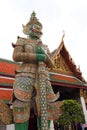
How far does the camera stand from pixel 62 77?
10.4 meters

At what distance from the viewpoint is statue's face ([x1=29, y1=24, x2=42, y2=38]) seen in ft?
19.6

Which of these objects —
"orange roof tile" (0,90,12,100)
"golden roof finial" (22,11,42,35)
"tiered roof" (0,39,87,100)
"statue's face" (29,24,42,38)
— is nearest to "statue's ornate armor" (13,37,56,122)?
"statue's face" (29,24,42,38)

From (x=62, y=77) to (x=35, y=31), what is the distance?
4.70 m

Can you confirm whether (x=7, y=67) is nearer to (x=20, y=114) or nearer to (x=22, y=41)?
(x=22, y=41)

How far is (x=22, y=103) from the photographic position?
518 cm

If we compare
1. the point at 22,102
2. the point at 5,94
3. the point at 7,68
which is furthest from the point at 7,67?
the point at 22,102

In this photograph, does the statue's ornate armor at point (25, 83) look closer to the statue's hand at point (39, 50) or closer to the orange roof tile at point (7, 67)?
the statue's hand at point (39, 50)

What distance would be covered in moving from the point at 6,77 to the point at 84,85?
141 inches

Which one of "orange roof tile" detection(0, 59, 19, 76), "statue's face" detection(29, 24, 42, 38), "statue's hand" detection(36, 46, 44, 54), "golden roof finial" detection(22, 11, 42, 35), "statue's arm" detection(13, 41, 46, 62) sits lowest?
"statue's arm" detection(13, 41, 46, 62)

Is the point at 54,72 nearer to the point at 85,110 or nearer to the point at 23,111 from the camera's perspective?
the point at 85,110

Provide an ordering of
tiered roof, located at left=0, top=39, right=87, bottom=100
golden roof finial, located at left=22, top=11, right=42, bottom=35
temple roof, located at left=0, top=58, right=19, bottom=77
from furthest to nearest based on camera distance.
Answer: temple roof, located at left=0, top=58, right=19, bottom=77
tiered roof, located at left=0, top=39, right=87, bottom=100
golden roof finial, located at left=22, top=11, right=42, bottom=35

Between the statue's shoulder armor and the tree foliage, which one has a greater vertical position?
the statue's shoulder armor

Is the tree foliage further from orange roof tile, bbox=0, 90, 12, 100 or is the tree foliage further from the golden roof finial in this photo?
the golden roof finial

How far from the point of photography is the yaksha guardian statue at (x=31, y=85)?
5.14 m
